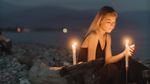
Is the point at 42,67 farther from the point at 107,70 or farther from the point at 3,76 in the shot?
the point at 3,76

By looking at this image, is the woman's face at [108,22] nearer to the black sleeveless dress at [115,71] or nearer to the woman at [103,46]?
the woman at [103,46]

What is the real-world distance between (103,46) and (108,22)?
25cm

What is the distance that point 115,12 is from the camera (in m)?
5.21

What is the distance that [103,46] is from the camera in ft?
17.6

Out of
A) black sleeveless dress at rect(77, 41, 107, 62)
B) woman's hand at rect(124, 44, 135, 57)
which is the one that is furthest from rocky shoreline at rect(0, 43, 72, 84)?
woman's hand at rect(124, 44, 135, 57)

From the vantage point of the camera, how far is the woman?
16.8ft

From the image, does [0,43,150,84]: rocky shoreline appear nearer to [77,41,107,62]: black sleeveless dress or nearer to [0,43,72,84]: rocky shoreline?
[0,43,72,84]: rocky shoreline

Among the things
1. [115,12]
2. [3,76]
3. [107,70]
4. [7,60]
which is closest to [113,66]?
[107,70]

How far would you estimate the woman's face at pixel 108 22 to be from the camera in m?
5.21

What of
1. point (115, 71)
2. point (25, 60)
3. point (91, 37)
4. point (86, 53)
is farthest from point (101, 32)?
point (25, 60)

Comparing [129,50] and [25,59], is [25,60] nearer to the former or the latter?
[25,59]

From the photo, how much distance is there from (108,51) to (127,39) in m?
0.39

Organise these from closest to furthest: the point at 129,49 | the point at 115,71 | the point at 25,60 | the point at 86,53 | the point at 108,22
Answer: the point at 129,49
the point at 115,71
the point at 108,22
the point at 86,53
the point at 25,60

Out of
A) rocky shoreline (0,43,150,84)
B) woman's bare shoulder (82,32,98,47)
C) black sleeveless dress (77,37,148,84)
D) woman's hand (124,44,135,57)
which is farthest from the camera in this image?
rocky shoreline (0,43,150,84)
